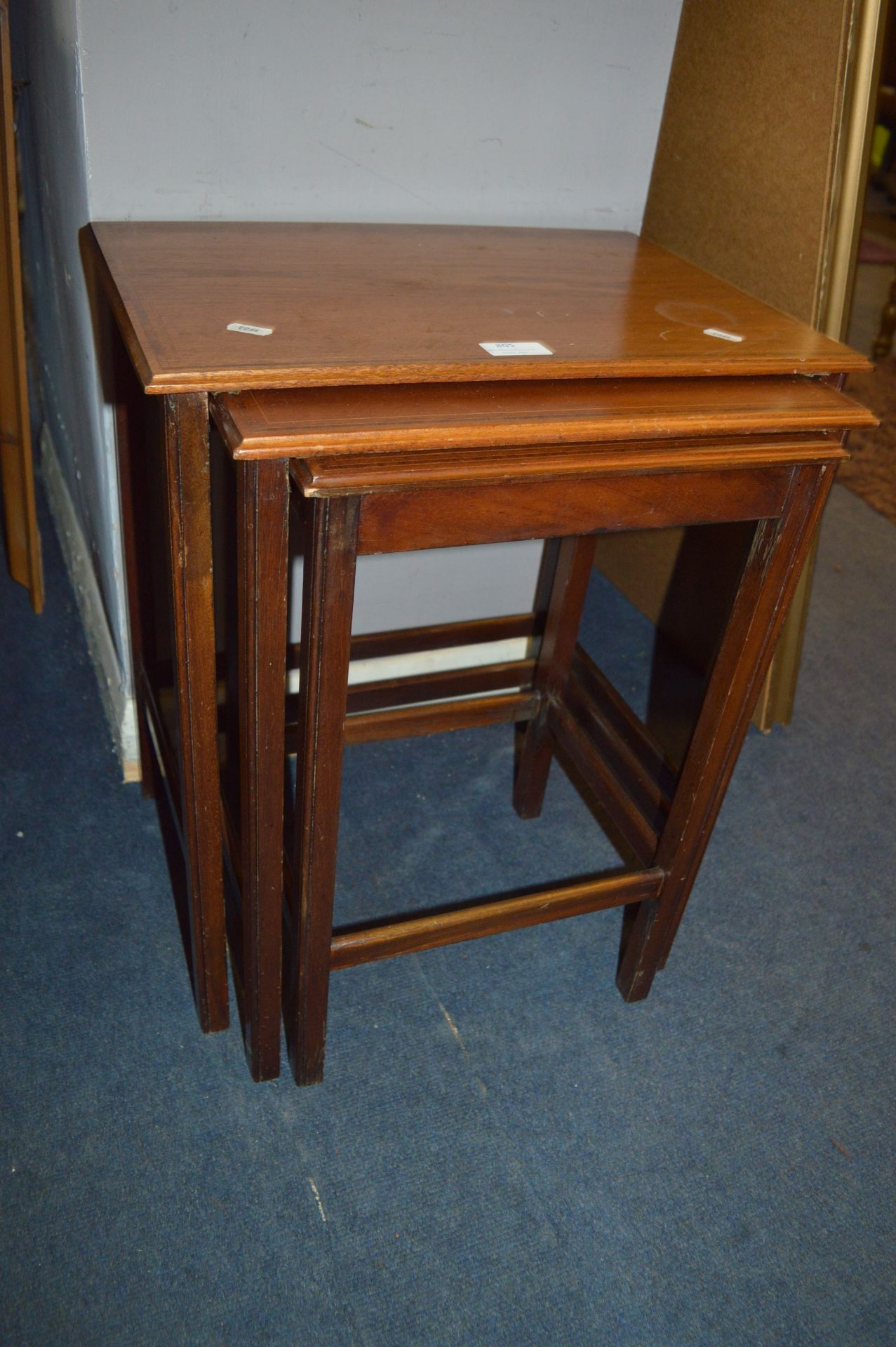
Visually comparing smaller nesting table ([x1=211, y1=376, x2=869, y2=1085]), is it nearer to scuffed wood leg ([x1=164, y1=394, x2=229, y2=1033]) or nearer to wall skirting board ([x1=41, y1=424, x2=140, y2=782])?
scuffed wood leg ([x1=164, y1=394, x2=229, y2=1033])

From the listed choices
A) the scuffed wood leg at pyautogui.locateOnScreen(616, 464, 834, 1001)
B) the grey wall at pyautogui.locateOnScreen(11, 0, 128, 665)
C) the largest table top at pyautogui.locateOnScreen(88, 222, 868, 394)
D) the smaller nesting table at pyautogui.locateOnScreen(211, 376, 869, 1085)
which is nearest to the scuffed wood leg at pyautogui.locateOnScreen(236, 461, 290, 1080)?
the smaller nesting table at pyautogui.locateOnScreen(211, 376, 869, 1085)

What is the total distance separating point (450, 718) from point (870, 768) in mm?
960

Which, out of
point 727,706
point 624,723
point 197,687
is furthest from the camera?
point 624,723

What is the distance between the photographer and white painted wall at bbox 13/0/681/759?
1.31 metres

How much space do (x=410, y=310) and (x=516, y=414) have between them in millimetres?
238

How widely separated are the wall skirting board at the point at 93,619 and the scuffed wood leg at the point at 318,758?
2.00 feet

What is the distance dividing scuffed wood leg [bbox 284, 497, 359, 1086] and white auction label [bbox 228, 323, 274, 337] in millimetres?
189

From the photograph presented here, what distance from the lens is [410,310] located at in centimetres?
117

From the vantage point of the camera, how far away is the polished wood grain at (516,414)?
0.95 m

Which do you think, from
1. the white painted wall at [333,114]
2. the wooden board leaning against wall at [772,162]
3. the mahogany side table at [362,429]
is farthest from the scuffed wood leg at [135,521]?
the wooden board leaning against wall at [772,162]

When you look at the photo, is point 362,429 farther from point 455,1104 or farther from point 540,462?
point 455,1104

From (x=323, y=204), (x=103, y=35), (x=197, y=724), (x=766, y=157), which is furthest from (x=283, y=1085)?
(x=766, y=157)

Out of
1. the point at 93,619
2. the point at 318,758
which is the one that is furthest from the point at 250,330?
the point at 93,619

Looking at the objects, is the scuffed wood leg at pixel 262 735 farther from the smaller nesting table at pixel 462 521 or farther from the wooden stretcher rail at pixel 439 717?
the wooden stretcher rail at pixel 439 717
